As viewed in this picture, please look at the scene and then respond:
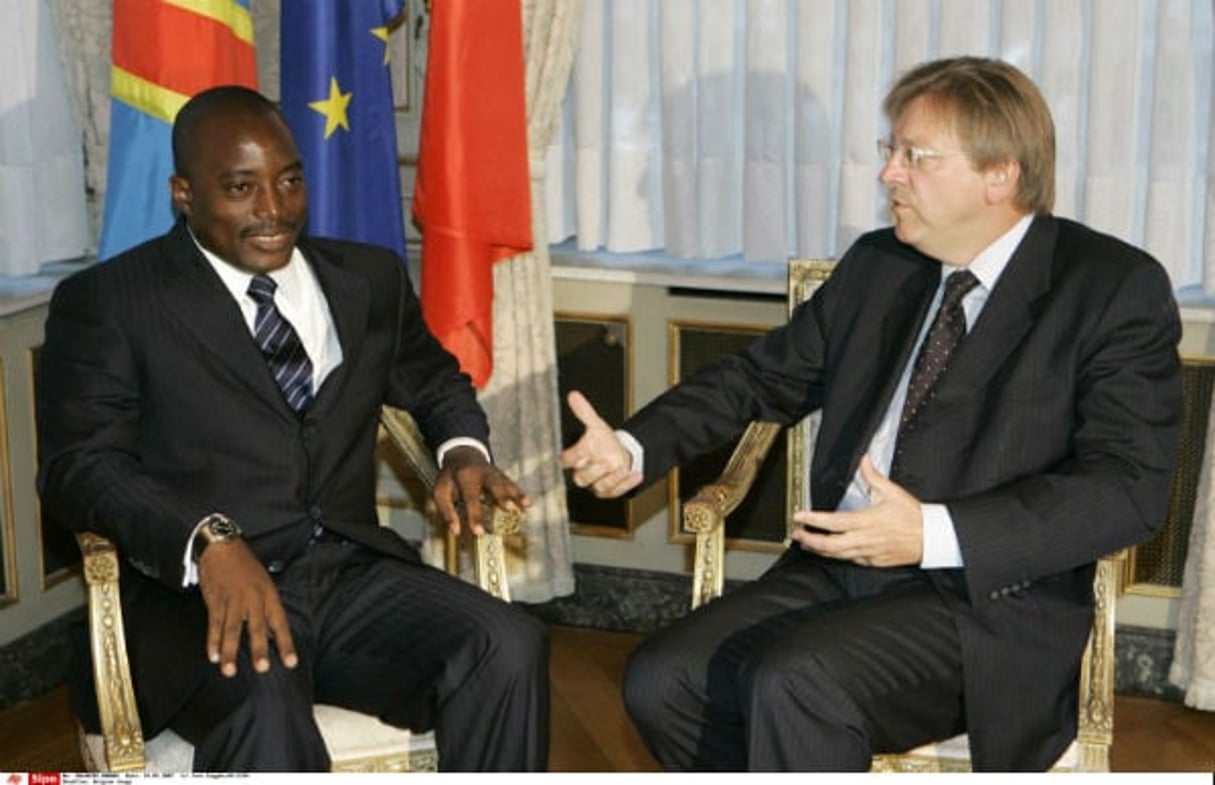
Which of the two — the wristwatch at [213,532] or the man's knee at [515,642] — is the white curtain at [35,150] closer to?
the wristwatch at [213,532]

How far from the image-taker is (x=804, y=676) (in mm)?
3369

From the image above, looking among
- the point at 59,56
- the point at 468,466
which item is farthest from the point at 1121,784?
the point at 59,56

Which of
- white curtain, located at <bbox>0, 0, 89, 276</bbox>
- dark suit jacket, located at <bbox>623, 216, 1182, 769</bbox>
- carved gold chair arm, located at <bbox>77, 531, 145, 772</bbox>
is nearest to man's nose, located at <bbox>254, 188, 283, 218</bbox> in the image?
carved gold chair arm, located at <bbox>77, 531, 145, 772</bbox>

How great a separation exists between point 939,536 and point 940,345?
42 cm

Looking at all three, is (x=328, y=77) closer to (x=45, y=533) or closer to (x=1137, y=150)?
(x=45, y=533)

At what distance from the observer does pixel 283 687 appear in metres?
3.44

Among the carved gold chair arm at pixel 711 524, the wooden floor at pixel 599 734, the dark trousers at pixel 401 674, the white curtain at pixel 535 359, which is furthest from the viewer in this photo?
the white curtain at pixel 535 359

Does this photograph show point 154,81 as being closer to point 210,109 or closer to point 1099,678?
point 210,109

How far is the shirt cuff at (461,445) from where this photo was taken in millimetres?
3854

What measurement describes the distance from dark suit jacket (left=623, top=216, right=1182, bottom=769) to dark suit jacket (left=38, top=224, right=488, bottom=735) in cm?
96

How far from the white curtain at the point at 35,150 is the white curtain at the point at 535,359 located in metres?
1.18

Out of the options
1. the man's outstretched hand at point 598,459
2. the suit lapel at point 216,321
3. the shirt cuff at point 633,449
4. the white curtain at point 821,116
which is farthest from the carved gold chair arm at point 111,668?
the white curtain at point 821,116

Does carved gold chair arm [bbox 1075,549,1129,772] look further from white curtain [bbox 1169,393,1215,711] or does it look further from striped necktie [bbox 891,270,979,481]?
white curtain [bbox 1169,393,1215,711]

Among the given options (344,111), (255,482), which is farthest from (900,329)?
(344,111)
